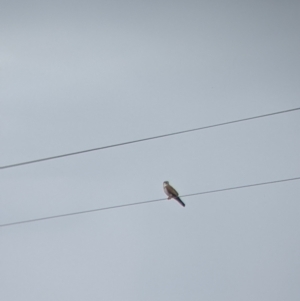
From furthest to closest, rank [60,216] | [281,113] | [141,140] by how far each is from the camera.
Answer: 1. [60,216]
2. [141,140]
3. [281,113]

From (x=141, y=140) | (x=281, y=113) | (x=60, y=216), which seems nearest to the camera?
(x=281, y=113)

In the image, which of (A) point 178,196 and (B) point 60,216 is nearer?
(A) point 178,196

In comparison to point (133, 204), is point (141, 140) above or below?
above

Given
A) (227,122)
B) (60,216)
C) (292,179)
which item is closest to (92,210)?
(60,216)

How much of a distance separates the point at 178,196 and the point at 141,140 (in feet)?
1.35

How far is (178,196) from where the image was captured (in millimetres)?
2516

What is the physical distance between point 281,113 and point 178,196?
699mm

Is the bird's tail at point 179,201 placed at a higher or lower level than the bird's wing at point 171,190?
lower

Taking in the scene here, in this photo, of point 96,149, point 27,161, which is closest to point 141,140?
point 96,149

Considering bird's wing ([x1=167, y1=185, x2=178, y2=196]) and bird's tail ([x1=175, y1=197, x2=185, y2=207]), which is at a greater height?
bird's wing ([x1=167, y1=185, x2=178, y2=196])

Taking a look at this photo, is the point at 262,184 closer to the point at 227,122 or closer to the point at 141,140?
Answer: the point at 227,122

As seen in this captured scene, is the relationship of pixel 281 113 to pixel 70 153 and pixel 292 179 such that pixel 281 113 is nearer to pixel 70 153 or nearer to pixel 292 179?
pixel 292 179

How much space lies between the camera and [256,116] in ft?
8.09

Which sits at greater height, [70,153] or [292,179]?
[70,153]
